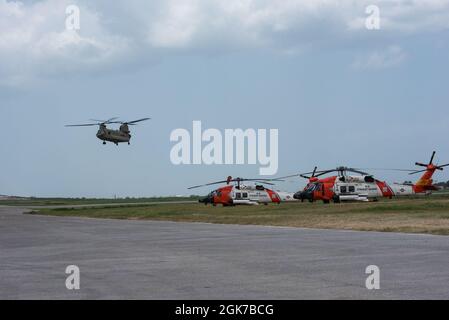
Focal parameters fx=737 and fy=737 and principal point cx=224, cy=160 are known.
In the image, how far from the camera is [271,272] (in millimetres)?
14078

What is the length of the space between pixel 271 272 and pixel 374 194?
50201 millimetres

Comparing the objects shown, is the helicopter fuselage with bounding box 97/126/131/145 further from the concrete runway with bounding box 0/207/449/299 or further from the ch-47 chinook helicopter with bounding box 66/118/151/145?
the concrete runway with bounding box 0/207/449/299

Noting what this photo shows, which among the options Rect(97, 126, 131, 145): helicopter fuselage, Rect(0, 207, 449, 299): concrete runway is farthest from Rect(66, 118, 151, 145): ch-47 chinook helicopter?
Rect(0, 207, 449, 299): concrete runway

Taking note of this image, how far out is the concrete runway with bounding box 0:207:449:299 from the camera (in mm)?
11469

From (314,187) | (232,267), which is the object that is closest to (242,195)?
(314,187)

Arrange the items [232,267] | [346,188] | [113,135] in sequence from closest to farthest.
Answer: [232,267]
[346,188]
[113,135]

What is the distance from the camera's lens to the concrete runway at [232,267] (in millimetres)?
11469

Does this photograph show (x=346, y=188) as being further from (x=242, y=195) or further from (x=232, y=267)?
(x=232, y=267)

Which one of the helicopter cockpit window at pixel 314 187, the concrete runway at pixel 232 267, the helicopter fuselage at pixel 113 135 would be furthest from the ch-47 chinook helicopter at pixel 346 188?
the concrete runway at pixel 232 267

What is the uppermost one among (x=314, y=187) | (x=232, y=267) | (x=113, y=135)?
(x=113, y=135)

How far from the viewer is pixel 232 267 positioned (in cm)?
1509
